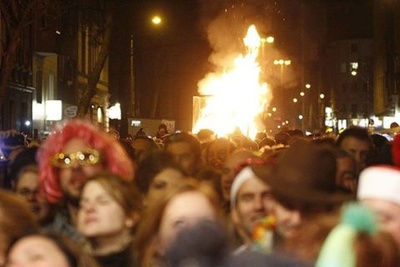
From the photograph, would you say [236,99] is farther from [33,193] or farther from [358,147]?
[33,193]

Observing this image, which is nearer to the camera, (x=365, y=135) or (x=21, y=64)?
(x=365, y=135)

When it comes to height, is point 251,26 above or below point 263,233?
above

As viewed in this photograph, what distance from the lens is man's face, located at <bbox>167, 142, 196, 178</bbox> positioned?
8828 millimetres

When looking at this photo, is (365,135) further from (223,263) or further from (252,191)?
(223,263)

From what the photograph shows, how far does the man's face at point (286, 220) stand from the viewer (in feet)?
12.4

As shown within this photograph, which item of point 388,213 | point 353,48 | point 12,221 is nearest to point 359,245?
point 388,213

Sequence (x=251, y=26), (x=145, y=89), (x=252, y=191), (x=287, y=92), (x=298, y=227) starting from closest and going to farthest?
1. (x=298, y=227)
2. (x=252, y=191)
3. (x=251, y=26)
4. (x=145, y=89)
5. (x=287, y=92)

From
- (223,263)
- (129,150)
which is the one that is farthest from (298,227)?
(129,150)

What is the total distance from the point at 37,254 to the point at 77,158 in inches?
99.2

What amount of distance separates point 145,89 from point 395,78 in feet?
63.1

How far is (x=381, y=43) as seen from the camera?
302ft

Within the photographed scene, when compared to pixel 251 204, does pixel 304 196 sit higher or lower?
higher

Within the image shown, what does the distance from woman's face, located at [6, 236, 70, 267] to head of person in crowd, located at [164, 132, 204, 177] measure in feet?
14.7

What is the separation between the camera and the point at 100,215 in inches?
205
